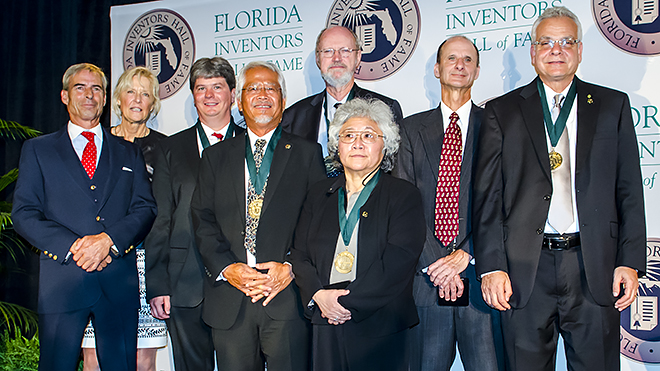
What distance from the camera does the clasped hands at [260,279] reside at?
8.43ft

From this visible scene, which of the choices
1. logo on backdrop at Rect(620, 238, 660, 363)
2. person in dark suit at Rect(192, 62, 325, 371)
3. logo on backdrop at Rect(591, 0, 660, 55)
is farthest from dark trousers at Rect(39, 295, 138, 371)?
logo on backdrop at Rect(591, 0, 660, 55)

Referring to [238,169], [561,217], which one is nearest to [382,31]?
[238,169]

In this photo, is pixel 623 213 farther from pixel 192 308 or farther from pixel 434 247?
pixel 192 308

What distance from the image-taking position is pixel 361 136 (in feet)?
8.38

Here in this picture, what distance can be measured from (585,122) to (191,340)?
2201mm

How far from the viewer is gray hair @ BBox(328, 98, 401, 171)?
262cm

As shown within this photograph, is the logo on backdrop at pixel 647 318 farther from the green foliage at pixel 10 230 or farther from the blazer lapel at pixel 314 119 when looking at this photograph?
the green foliage at pixel 10 230

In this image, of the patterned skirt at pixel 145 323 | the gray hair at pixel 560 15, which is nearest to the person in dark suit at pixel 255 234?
the patterned skirt at pixel 145 323

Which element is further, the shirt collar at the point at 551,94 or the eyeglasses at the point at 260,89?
the eyeglasses at the point at 260,89

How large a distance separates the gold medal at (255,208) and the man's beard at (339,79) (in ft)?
3.15

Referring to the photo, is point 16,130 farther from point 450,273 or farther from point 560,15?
point 560,15

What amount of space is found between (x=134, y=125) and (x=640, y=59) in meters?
3.11

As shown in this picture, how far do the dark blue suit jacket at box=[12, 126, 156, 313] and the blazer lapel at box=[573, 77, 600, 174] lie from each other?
215 cm

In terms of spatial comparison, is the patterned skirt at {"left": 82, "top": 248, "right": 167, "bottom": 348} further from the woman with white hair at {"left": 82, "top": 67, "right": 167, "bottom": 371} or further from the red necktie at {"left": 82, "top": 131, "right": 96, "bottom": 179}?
the red necktie at {"left": 82, "top": 131, "right": 96, "bottom": 179}
